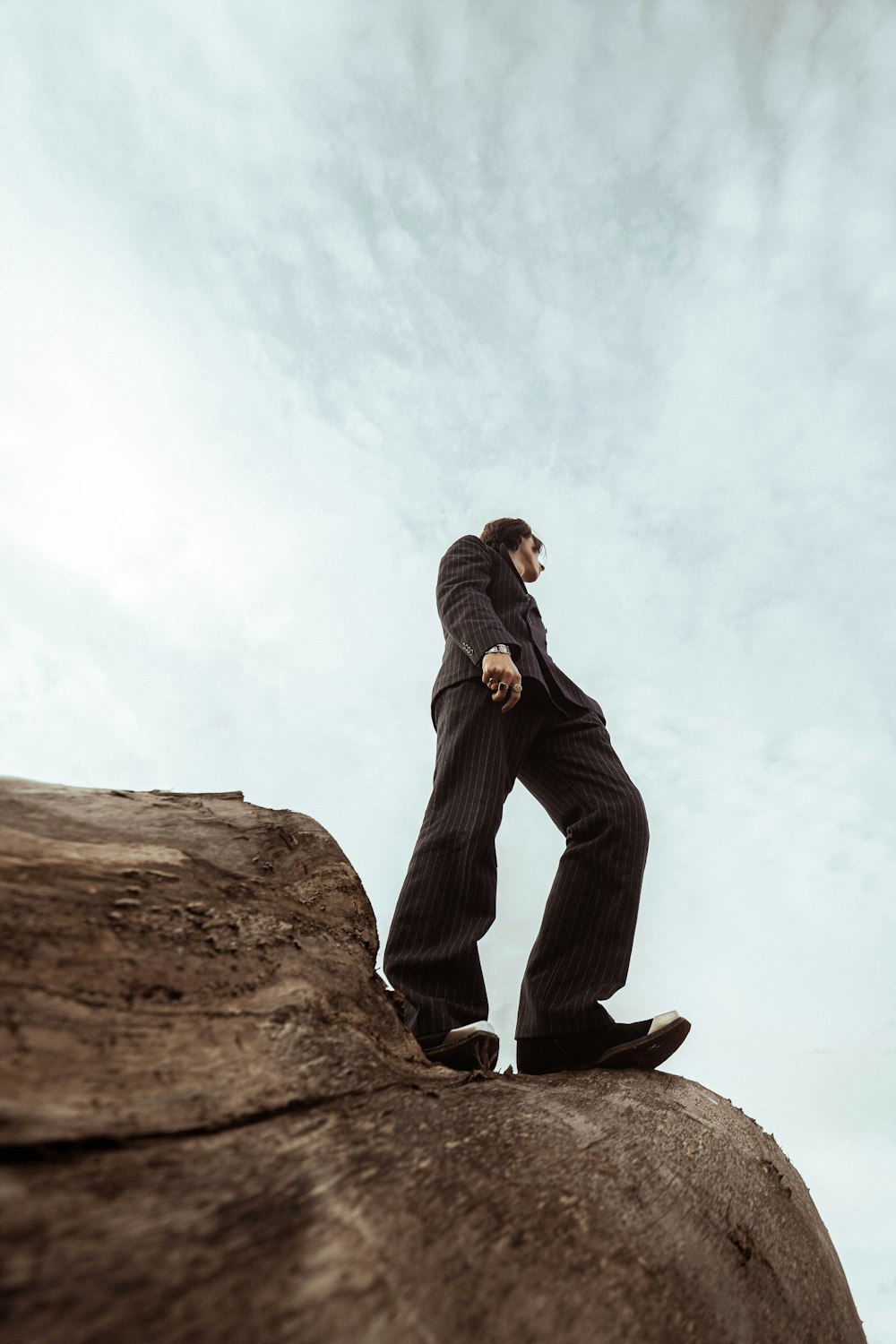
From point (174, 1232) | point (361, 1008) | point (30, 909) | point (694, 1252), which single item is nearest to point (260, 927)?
point (361, 1008)

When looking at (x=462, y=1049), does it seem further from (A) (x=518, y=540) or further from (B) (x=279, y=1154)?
(A) (x=518, y=540)

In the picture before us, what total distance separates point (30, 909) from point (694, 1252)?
1.21 meters

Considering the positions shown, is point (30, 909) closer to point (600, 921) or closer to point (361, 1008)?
point (361, 1008)

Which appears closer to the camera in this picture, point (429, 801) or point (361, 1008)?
point (361, 1008)

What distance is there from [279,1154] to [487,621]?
2.06 m

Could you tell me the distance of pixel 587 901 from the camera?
8.11 feet

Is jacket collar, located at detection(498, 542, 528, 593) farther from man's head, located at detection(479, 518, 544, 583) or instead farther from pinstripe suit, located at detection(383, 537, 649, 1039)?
pinstripe suit, located at detection(383, 537, 649, 1039)

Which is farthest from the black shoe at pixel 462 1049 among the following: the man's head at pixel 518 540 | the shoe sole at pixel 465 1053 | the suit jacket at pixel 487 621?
the man's head at pixel 518 540

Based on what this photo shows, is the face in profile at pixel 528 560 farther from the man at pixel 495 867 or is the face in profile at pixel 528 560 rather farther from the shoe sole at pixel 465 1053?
the shoe sole at pixel 465 1053

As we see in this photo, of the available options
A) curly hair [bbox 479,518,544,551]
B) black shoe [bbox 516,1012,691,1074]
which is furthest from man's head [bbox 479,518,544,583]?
black shoe [bbox 516,1012,691,1074]

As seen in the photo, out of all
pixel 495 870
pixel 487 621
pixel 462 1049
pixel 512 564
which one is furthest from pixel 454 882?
pixel 512 564

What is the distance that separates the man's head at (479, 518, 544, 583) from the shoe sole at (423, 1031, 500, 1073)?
2.22 metres

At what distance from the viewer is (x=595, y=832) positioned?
259 cm

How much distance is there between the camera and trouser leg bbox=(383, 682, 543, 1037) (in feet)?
7.07
